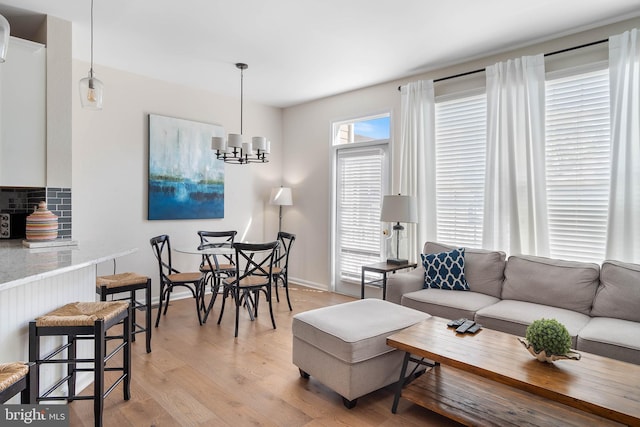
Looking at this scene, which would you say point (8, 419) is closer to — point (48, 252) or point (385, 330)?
point (48, 252)

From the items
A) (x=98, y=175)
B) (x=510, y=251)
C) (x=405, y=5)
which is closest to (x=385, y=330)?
(x=510, y=251)

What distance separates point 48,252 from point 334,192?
370 centimetres

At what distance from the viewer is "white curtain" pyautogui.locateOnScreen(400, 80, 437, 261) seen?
4.29 m

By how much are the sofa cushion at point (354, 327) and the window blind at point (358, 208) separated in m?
2.23

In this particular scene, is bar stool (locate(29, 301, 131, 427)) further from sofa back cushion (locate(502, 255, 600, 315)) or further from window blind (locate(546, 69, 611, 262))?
window blind (locate(546, 69, 611, 262))

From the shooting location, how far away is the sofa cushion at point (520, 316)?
276 cm

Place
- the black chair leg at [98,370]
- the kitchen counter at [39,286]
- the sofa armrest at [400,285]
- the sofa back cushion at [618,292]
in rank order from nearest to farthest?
the kitchen counter at [39,286], the black chair leg at [98,370], the sofa back cushion at [618,292], the sofa armrest at [400,285]

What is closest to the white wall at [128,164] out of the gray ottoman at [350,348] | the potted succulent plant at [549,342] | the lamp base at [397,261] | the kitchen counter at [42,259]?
the kitchen counter at [42,259]

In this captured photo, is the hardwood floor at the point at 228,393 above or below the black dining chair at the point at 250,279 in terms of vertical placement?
below

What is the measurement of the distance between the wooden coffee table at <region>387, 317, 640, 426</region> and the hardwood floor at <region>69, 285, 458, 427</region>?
0.17 m

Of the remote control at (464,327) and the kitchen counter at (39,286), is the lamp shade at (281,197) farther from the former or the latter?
the remote control at (464,327)

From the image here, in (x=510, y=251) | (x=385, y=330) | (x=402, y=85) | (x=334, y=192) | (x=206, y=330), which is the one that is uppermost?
(x=402, y=85)

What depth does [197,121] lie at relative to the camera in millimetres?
5148

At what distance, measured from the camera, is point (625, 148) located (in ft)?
9.96
